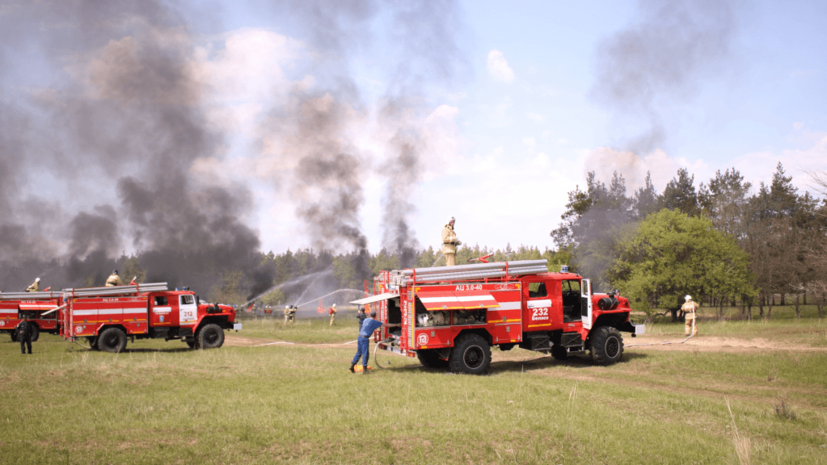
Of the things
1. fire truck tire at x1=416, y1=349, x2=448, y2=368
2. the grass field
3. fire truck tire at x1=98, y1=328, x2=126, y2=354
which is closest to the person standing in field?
the grass field

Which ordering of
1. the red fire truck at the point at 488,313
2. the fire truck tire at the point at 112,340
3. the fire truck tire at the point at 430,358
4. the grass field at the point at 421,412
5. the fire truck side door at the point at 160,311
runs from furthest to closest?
the fire truck side door at the point at 160,311 < the fire truck tire at the point at 112,340 < the fire truck tire at the point at 430,358 < the red fire truck at the point at 488,313 < the grass field at the point at 421,412

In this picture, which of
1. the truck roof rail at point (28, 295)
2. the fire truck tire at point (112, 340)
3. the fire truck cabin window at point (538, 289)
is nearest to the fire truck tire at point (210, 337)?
the fire truck tire at point (112, 340)

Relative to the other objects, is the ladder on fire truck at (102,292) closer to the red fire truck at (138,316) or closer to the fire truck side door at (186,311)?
the red fire truck at (138,316)

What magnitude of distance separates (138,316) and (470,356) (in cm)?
1533

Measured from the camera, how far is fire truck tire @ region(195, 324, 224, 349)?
872 inches

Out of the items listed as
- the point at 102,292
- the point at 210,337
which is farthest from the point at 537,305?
the point at 102,292

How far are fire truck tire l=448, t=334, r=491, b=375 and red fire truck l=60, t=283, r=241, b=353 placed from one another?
43.2 feet

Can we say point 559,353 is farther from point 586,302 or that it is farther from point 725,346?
point 725,346

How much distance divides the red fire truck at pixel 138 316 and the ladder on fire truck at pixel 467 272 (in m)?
11.9

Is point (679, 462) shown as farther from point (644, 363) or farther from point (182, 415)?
point (644, 363)

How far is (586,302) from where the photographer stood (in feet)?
51.3

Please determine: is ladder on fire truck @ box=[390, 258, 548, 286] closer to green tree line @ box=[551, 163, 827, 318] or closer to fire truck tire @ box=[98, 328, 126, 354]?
fire truck tire @ box=[98, 328, 126, 354]

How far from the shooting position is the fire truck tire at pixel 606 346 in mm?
15664

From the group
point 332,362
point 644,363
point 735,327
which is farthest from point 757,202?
point 332,362
